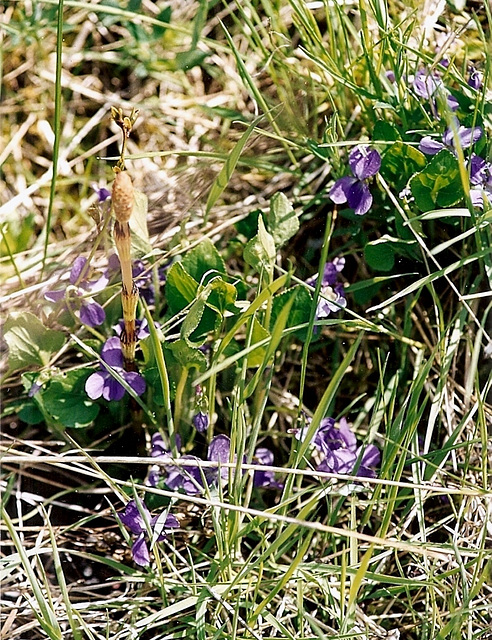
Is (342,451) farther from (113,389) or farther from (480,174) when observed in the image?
(480,174)

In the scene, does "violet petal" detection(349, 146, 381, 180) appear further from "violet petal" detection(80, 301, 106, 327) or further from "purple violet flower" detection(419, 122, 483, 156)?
"violet petal" detection(80, 301, 106, 327)

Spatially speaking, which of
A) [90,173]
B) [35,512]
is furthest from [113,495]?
[90,173]

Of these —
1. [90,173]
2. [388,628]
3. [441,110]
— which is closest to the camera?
[388,628]

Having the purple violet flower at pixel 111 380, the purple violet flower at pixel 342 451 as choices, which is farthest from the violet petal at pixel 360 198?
the purple violet flower at pixel 111 380

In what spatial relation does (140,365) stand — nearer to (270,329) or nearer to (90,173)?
(270,329)

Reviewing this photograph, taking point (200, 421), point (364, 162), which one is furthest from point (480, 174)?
point (200, 421)

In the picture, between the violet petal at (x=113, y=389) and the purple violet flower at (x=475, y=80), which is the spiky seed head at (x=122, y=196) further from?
the purple violet flower at (x=475, y=80)
